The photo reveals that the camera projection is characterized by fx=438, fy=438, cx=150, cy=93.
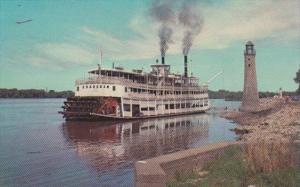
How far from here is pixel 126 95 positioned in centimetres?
4862

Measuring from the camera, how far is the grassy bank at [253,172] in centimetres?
897

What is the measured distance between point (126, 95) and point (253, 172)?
3932cm

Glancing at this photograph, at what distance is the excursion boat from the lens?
1849 inches

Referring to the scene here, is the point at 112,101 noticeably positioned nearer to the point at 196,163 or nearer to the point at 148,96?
the point at 148,96

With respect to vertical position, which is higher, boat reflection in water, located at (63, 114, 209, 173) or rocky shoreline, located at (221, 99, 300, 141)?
rocky shoreline, located at (221, 99, 300, 141)

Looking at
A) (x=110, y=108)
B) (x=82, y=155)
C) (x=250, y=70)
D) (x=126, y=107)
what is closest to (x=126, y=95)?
(x=126, y=107)

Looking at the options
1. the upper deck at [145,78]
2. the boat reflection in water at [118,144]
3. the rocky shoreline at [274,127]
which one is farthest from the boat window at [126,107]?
the rocky shoreline at [274,127]

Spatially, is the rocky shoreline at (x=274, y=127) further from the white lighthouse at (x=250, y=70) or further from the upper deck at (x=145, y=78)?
the upper deck at (x=145, y=78)

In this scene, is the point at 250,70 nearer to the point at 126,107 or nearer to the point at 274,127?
the point at 126,107

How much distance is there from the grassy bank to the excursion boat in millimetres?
36323

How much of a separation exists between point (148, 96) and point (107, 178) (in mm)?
37874

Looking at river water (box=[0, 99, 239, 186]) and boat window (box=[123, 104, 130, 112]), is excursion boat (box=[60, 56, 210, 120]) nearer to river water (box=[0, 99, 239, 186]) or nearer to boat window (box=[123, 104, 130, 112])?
boat window (box=[123, 104, 130, 112])

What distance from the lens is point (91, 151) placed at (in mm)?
25297

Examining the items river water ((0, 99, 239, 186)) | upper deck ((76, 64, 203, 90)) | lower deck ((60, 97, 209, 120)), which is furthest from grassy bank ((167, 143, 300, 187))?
upper deck ((76, 64, 203, 90))
